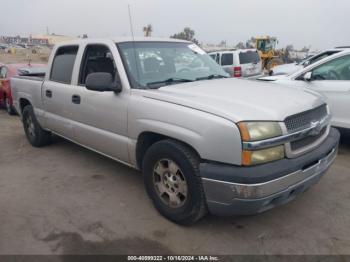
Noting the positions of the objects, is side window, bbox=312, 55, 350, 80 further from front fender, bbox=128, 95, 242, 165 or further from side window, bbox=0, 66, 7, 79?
side window, bbox=0, 66, 7, 79

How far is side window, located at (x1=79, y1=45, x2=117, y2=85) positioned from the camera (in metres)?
4.07

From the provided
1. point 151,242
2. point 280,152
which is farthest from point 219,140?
point 151,242

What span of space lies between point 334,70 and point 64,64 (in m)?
4.33

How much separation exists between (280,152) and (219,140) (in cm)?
52

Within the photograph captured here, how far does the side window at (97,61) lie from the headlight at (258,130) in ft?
6.00

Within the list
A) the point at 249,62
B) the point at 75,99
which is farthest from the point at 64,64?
the point at 249,62

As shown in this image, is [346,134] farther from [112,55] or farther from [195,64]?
[112,55]

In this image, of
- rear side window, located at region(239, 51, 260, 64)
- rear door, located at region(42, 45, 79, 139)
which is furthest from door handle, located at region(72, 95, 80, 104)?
rear side window, located at region(239, 51, 260, 64)

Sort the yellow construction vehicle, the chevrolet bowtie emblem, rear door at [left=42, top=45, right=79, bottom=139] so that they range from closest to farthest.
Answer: the chevrolet bowtie emblem, rear door at [left=42, top=45, right=79, bottom=139], the yellow construction vehicle

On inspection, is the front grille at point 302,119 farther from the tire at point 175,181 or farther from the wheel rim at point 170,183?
the wheel rim at point 170,183

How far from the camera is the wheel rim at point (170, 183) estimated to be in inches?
124

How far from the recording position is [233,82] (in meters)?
3.85

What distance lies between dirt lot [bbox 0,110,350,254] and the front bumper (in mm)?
425

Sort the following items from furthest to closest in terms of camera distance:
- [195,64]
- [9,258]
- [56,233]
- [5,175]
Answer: [5,175] → [195,64] → [56,233] → [9,258]
